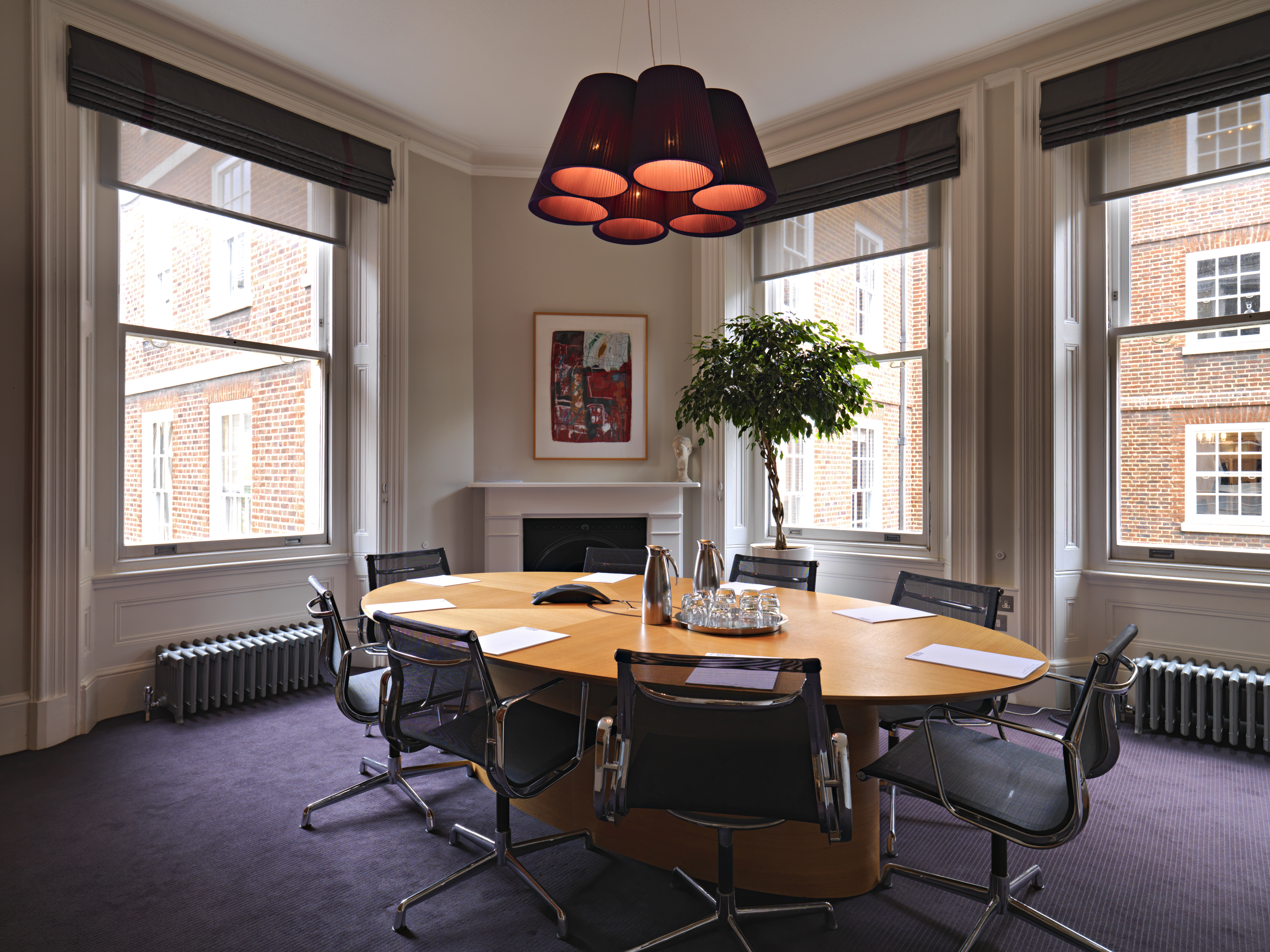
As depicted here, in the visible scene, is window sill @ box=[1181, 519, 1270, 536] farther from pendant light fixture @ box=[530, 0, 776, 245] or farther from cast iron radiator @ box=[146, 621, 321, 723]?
cast iron radiator @ box=[146, 621, 321, 723]

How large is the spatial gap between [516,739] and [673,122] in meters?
1.98

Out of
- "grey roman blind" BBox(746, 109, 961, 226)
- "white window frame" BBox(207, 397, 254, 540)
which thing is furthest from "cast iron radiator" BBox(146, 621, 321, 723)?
"grey roman blind" BBox(746, 109, 961, 226)

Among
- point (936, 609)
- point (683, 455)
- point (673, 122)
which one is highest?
point (673, 122)

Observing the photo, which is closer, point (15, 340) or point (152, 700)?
point (15, 340)

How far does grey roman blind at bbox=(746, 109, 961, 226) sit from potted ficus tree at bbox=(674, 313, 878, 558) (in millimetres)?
775

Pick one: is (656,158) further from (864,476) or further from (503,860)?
(864,476)

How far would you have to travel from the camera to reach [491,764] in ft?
6.57

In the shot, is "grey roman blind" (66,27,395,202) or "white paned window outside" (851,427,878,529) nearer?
"grey roman blind" (66,27,395,202)

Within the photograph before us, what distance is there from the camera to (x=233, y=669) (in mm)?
4094

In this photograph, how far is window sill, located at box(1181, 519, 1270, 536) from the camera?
12.2ft

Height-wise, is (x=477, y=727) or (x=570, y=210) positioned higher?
(x=570, y=210)

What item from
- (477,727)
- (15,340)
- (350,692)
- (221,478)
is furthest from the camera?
(221,478)

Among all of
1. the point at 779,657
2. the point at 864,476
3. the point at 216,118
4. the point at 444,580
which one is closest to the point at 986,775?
the point at 779,657

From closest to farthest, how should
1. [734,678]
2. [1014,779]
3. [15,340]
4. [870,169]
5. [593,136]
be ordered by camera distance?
[734,678] → [1014,779] → [593,136] → [15,340] → [870,169]
